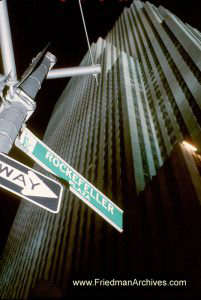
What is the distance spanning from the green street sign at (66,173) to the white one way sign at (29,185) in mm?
731

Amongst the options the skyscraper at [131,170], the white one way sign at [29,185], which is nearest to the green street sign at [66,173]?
the white one way sign at [29,185]

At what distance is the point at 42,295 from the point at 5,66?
12120 millimetres

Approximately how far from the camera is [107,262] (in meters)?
26.1

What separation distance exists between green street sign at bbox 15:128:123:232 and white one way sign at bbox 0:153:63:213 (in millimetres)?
731

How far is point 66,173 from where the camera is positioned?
5.34 metres

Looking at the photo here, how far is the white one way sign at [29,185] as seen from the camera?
12.3ft

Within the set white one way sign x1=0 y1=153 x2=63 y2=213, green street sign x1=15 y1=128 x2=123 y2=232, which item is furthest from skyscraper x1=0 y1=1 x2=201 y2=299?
white one way sign x1=0 y1=153 x2=63 y2=213

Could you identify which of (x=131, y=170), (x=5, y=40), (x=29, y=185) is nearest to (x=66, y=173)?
(x=29, y=185)

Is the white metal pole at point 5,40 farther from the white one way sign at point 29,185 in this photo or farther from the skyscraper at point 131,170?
the skyscraper at point 131,170

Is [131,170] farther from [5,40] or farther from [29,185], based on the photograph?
[5,40]

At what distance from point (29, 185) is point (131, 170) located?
1098 inches

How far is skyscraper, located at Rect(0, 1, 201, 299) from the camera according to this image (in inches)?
733

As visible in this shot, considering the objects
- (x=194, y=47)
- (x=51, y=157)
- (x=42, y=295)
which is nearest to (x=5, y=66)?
(x=51, y=157)

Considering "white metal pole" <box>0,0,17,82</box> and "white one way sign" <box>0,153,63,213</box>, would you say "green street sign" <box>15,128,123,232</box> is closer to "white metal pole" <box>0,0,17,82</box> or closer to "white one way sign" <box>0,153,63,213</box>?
"white one way sign" <box>0,153,63,213</box>
